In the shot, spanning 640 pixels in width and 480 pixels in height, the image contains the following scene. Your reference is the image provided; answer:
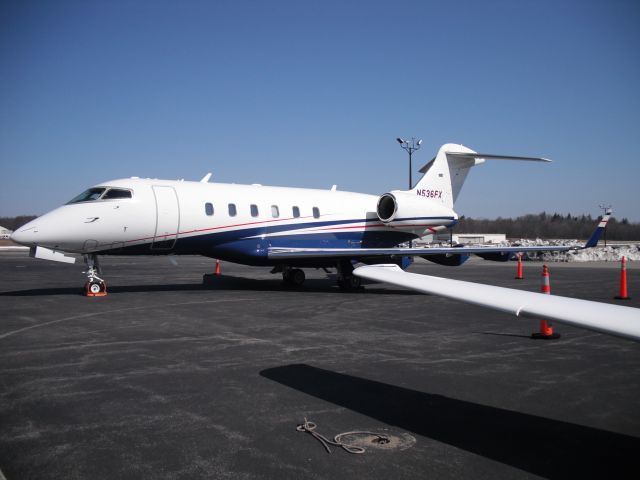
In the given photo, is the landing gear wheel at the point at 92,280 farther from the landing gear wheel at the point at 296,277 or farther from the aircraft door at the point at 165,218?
the landing gear wheel at the point at 296,277

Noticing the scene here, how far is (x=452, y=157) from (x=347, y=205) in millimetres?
4243

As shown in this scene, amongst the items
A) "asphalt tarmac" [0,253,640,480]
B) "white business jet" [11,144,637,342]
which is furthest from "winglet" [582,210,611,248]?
"asphalt tarmac" [0,253,640,480]

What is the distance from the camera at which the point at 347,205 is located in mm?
16859

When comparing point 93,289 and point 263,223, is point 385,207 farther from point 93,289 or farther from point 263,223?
point 93,289

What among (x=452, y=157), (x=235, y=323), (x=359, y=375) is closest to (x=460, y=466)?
(x=359, y=375)

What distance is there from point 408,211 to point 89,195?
9.18 metres

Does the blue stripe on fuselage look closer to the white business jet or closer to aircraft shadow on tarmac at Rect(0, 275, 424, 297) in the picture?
the white business jet

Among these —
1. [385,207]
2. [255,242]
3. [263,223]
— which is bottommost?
[255,242]

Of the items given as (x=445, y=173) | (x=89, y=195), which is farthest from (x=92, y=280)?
(x=445, y=173)

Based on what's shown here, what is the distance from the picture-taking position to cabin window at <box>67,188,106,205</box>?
1276 centimetres

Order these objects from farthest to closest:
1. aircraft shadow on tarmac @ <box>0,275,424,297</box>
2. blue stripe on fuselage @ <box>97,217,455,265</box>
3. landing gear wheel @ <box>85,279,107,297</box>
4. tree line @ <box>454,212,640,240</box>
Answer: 1. tree line @ <box>454,212,640,240</box>
2. aircraft shadow on tarmac @ <box>0,275,424,297</box>
3. blue stripe on fuselage @ <box>97,217,455,265</box>
4. landing gear wheel @ <box>85,279,107,297</box>

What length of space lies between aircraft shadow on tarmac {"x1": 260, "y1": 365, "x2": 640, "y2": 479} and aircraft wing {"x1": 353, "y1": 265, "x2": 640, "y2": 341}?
1113 millimetres

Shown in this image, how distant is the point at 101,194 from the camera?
12898 mm

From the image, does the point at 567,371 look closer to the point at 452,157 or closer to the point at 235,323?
the point at 235,323
